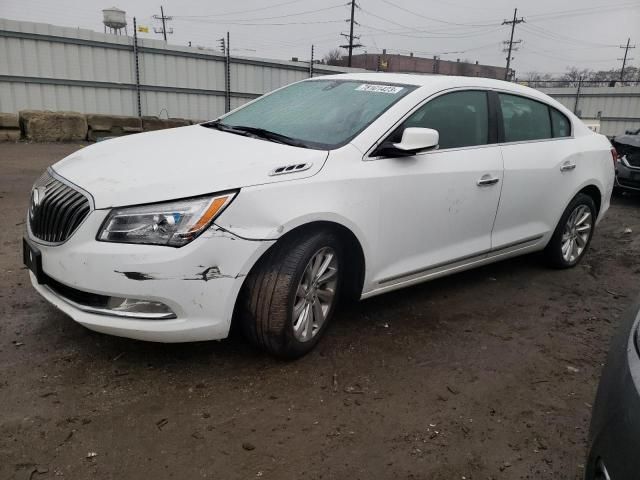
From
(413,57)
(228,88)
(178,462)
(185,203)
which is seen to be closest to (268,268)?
(185,203)

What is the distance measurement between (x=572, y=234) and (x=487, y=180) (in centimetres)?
164

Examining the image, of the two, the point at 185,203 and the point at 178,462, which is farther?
the point at 185,203

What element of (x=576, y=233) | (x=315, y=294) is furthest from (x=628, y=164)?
(x=315, y=294)

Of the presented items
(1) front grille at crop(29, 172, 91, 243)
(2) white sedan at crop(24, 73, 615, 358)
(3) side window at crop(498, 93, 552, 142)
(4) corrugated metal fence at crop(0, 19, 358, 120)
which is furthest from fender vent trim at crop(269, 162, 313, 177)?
(4) corrugated metal fence at crop(0, 19, 358, 120)

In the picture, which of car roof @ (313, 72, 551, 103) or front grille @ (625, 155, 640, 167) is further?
front grille @ (625, 155, 640, 167)

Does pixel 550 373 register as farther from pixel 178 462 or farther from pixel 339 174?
pixel 178 462

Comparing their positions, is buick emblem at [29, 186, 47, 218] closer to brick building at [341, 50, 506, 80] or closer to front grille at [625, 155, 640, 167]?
front grille at [625, 155, 640, 167]

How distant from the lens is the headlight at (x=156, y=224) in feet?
8.44

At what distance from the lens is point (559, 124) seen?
4773 millimetres

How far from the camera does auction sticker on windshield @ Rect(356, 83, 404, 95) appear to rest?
367cm

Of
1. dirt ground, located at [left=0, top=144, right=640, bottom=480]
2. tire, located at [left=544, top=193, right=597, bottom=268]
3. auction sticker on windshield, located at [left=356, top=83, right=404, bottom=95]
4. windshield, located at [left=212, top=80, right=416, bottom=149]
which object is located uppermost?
auction sticker on windshield, located at [left=356, top=83, right=404, bottom=95]

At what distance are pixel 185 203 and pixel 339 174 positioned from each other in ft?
2.91

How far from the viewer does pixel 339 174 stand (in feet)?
9.99

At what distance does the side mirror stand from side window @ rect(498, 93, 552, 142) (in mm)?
1153
